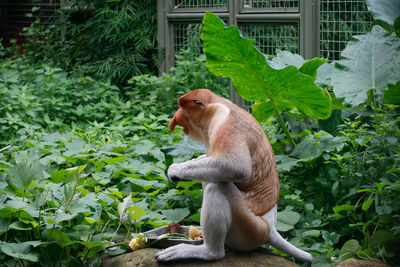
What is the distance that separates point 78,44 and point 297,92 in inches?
217

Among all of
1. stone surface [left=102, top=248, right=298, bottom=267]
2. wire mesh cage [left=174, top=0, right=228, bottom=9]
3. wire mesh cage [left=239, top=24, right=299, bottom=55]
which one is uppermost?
wire mesh cage [left=174, top=0, right=228, bottom=9]

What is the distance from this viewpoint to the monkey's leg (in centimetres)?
265

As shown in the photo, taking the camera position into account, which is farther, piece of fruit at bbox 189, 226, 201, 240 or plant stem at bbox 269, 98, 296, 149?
plant stem at bbox 269, 98, 296, 149

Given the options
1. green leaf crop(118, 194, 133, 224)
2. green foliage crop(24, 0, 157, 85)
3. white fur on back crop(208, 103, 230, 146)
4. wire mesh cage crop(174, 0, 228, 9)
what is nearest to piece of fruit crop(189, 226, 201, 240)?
green leaf crop(118, 194, 133, 224)

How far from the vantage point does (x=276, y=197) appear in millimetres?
2883

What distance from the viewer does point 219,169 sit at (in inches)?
102

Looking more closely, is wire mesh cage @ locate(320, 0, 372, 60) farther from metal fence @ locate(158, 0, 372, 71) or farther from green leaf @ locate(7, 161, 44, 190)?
green leaf @ locate(7, 161, 44, 190)

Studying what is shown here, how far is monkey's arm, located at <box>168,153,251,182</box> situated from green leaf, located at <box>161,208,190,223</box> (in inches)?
32.3

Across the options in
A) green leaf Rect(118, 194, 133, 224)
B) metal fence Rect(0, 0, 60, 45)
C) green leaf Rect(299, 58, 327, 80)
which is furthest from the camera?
metal fence Rect(0, 0, 60, 45)

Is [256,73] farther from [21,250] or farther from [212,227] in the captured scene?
[21,250]

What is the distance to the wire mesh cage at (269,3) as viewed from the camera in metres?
5.64

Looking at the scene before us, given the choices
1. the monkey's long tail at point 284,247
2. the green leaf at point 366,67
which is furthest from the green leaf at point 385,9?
the monkey's long tail at point 284,247

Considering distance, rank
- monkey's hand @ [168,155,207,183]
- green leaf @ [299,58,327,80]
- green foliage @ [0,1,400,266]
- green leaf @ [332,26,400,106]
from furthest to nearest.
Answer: green leaf @ [299,58,327,80], green leaf @ [332,26,400,106], green foliage @ [0,1,400,266], monkey's hand @ [168,155,207,183]

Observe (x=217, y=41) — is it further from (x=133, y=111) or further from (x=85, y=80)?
(x=85, y=80)
